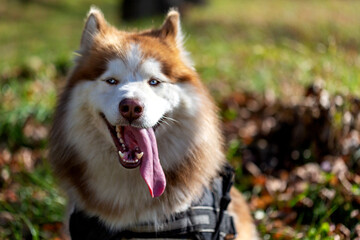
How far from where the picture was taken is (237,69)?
23.0 feet

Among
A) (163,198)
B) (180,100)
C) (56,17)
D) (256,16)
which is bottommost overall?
(56,17)

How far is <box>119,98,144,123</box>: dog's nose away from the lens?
7.75 ft

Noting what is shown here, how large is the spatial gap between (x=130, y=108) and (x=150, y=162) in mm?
340

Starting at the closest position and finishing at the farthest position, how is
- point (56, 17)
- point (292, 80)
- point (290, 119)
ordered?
point (290, 119) < point (292, 80) < point (56, 17)

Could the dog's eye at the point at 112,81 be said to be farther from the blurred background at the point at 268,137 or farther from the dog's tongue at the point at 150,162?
the blurred background at the point at 268,137

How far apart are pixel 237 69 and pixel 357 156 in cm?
327

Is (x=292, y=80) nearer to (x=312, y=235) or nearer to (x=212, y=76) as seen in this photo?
(x=212, y=76)

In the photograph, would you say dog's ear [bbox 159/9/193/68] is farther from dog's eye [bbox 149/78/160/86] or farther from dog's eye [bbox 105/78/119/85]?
dog's eye [bbox 105/78/119/85]

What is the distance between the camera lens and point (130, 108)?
7.75ft

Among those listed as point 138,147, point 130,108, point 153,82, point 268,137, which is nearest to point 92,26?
point 153,82

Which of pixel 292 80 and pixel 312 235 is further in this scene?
pixel 292 80

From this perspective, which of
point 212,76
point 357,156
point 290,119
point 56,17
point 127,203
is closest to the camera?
point 127,203

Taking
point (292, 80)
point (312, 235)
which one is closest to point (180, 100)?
point (312, 235)

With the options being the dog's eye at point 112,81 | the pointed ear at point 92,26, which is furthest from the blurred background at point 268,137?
the dog's eye at point 112,81
